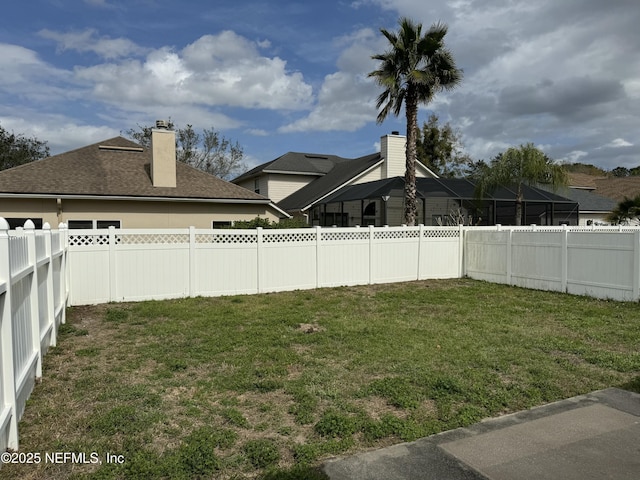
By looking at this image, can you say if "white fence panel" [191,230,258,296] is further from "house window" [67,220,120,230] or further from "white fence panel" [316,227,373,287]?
"house window" [67,220,120,230]

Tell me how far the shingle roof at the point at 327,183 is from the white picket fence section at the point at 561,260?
39.1 feet

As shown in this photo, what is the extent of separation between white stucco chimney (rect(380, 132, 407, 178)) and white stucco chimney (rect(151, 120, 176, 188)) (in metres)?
12.5

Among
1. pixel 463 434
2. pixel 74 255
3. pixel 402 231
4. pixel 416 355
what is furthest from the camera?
pixel 402 231

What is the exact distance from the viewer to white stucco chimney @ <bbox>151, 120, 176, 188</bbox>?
1600 centimetres

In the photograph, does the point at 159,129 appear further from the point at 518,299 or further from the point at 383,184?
the point at 518,299

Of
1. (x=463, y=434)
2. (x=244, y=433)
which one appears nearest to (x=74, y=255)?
(x=244, y=433)

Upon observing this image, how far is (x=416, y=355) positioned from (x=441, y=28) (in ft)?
42.9

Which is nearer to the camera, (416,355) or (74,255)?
(416,355)

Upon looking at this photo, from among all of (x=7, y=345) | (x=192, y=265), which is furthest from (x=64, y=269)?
(x=7, y=345)

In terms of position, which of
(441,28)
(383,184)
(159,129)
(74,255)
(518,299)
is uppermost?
(441,28)

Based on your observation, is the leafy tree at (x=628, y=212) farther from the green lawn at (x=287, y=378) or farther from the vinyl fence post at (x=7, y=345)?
the vinyl fence post at (x=7, y=345)

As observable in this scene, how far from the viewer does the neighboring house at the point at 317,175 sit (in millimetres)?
24281

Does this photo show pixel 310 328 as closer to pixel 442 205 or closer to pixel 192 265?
pixel 192 265

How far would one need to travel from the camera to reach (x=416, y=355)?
546cm
